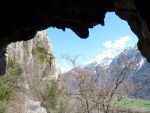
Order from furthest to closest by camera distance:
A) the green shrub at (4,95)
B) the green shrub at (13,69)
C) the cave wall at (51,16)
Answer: the green shrub at (13,69)
the green shrub at (4,95)
the cave wall at (51,16)

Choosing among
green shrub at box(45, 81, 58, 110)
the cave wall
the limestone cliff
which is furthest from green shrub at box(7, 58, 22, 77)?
the cave wall


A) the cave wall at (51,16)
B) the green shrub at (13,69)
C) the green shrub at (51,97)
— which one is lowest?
the cave wall at (51,16)

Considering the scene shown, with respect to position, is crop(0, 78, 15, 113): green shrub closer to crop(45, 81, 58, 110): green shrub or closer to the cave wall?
crop(45, 81, 58, 110): green shrub

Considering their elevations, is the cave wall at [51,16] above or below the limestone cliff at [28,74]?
below

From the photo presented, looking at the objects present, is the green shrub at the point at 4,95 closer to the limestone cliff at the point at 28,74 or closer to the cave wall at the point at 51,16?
the limestone cliff at the point at 28,74

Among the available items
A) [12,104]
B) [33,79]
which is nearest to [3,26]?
[12,104]

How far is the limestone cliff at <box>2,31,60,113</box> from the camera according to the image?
44.1 m

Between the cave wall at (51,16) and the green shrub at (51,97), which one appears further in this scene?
the green shrub at (51,97)

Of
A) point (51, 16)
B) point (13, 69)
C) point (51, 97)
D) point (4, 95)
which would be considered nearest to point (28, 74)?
point (51, 97)

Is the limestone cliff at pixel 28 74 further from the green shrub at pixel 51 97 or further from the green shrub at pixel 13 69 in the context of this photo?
the green shrub at pixel 51 97

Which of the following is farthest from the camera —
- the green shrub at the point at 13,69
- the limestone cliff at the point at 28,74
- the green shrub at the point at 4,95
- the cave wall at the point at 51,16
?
the limestone cliff at the point at 28,74

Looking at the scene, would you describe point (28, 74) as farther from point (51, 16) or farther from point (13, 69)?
point (51, 16)

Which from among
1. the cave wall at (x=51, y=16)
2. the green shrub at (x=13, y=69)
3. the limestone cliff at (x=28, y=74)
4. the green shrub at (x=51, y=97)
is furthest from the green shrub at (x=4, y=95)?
the cave wall at (x=51, y=16)

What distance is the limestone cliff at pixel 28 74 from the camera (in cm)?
4410
